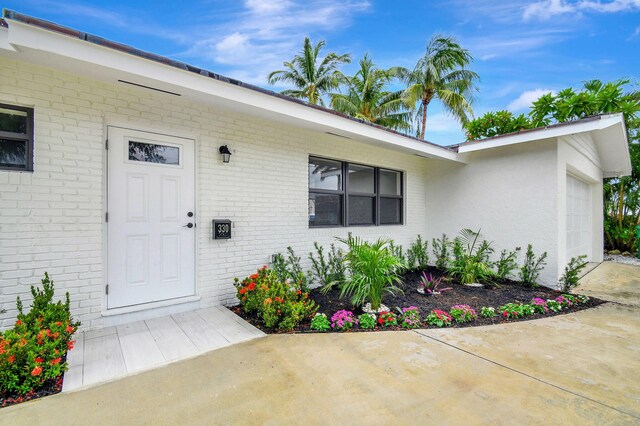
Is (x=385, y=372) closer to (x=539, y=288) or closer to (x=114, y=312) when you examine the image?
(x=114, y=312)

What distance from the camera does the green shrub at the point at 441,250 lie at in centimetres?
669

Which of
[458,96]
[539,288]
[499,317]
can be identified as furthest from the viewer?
[458,96]

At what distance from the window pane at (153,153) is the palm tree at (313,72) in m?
14.2

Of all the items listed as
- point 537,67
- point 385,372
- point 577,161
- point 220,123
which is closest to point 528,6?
point 577,161

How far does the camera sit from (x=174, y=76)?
9.60ft

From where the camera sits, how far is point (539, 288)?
5.17 metres

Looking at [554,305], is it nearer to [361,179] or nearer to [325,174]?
[361,179]

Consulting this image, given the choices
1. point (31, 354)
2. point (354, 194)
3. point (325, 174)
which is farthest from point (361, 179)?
point (31, 354)

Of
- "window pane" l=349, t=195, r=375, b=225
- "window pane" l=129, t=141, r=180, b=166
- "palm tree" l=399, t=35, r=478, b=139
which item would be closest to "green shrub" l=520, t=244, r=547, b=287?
"window pane" l=349, t=195, r=375, b=225

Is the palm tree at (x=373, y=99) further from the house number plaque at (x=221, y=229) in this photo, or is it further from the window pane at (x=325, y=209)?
the house number plaque at (x=221, y=229)

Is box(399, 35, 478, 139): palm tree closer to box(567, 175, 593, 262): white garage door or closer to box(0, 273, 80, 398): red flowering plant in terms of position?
box(567, 175, 593, 262): white garage door

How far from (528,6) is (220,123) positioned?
7.55 meters

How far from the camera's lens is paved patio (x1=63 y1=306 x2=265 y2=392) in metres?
2.36

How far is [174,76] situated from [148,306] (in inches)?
104
